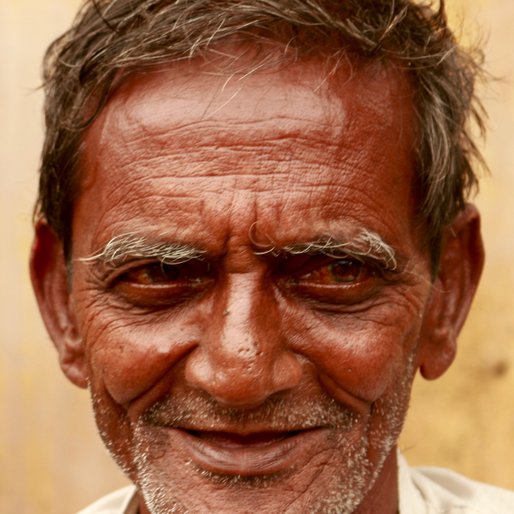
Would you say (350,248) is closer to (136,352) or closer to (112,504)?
(136,352)

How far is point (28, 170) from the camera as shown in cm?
448

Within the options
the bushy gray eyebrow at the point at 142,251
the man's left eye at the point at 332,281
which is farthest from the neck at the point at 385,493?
the bushy gray eyebrow at the point at 142,251

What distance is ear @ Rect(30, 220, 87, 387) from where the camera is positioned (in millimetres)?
3355

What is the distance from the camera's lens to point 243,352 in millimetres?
2627

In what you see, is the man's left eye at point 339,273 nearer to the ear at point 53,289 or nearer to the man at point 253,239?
the man at point 253,239

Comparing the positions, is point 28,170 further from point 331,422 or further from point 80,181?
point 331,422

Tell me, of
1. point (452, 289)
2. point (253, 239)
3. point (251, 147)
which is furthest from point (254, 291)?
point (452, 289)

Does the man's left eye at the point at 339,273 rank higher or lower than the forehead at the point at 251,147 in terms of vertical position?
lower

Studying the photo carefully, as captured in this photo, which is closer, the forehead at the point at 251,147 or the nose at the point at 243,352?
the nose at the point at 243,352

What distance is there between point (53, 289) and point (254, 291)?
2.93 feet

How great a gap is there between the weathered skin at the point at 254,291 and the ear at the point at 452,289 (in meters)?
0.25

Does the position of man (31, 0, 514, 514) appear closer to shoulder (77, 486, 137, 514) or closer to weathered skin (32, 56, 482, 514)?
weathered skin (32, 56, 482, 514)

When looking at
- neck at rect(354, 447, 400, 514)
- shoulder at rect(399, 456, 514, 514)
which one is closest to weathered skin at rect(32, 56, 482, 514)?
neck at rect(354, 447, 400, 514)

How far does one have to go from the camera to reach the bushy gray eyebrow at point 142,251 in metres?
2.77
